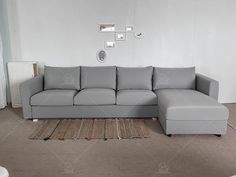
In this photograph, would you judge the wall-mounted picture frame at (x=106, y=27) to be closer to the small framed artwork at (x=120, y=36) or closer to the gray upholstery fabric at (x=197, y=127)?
the small framed artwork at (x=120, y=36)

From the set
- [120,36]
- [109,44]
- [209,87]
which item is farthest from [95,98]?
[209,87]

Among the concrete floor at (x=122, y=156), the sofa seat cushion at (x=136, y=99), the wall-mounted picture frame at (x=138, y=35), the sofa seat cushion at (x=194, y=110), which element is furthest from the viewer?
the wall-mounted picture frame at (x=138, y=35)

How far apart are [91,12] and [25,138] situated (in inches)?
100

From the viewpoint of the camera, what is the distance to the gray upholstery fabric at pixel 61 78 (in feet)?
13.1

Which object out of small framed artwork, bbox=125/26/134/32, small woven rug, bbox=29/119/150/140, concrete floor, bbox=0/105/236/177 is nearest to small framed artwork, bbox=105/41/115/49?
small framed artwork, bbox=125/26/134/32

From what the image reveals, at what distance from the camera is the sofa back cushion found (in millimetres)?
4008

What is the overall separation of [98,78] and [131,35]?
1.08 metres

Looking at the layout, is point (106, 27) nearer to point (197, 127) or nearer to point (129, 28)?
point (129, 28)

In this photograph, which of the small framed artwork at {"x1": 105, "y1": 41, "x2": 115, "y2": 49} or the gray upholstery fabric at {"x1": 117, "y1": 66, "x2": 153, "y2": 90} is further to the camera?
the small framed artwork at {"x1": 105, "y1": 41, "x2": 115, "y2": 49}

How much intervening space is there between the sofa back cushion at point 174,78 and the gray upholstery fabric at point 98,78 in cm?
78

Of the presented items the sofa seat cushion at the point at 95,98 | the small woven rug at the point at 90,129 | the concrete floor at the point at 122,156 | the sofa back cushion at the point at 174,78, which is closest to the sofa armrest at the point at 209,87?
the sofa back cushion at the point at 174,78

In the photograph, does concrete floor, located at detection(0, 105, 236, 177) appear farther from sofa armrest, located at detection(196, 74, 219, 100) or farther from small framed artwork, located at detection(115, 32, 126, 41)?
small framed artwork, located at detection(115, 32, 126, 41)

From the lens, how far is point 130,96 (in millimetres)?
3637

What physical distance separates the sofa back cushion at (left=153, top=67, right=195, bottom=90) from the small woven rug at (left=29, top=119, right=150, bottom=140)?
2.66ft
